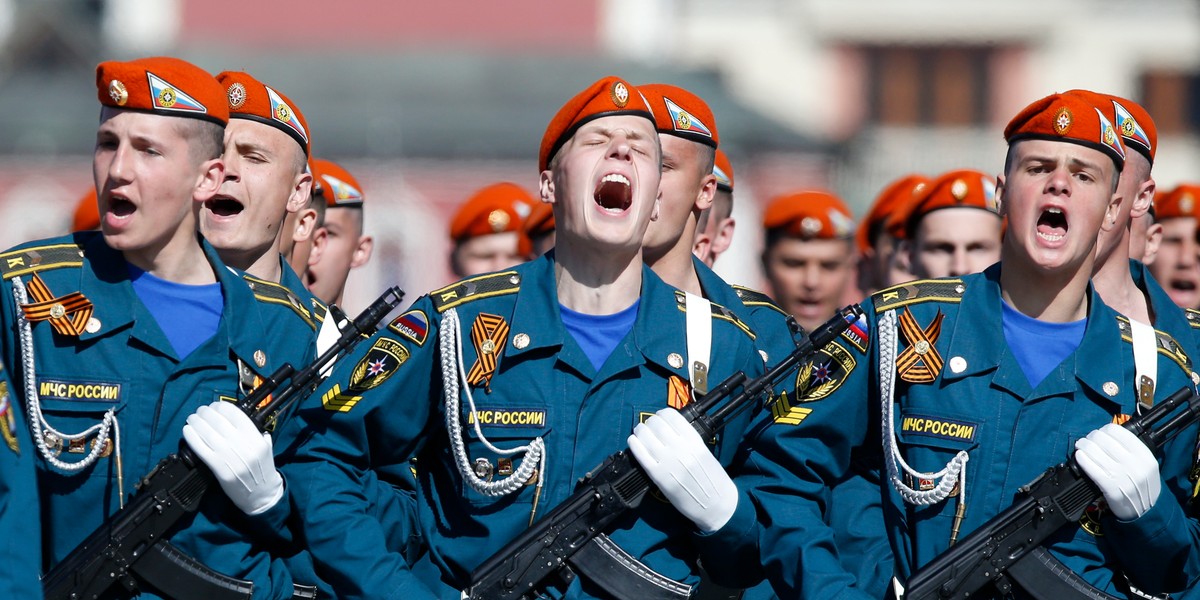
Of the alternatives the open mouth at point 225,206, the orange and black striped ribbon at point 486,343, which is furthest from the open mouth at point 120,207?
the open mouth at point 225,206

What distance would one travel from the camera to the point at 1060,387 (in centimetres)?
671

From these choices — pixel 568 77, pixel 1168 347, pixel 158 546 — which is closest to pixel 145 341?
pixel 158 546

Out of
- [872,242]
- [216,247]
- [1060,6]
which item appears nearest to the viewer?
[216,247]

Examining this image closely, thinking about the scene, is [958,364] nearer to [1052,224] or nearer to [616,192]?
[1052,224]

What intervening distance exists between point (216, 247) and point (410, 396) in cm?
170

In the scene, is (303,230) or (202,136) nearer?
(202,136)

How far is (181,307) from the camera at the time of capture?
6578mm

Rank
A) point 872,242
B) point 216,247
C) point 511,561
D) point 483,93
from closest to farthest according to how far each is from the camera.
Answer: point 511,561 → point 216,247 → point 872,242 → point 483,93

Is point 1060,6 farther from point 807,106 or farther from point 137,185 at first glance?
point 137,185

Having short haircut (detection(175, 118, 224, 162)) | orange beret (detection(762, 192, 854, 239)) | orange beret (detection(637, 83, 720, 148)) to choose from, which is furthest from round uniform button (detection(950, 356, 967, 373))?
orange beret (detection(762, 192, 854, 239))

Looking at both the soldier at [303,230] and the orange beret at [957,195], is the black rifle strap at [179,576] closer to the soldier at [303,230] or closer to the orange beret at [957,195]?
the soldier at [303,230]

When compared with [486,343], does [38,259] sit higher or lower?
higher

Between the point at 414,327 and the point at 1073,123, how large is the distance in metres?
2.27

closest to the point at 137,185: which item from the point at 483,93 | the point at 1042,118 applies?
the point at 1042,118
